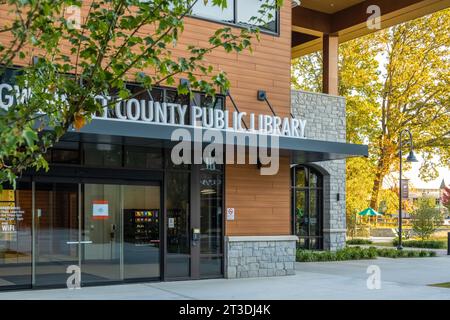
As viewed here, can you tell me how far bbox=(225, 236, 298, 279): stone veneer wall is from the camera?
15219mm

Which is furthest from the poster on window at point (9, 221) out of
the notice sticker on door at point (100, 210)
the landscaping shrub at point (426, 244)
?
the landscaping shrub at point (426, 244)

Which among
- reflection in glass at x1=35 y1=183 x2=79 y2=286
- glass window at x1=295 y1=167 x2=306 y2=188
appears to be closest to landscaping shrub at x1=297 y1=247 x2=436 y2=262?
glass window at x1=295 y1=167 x2=306 y2=188

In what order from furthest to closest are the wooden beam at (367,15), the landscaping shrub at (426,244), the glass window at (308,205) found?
the landscaping shrub at (426,244), the glass window at (308,205), the wooden beam at (367,15)

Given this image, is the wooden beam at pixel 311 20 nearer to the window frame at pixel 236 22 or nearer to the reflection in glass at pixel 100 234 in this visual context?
the window frame at pixel 236 22

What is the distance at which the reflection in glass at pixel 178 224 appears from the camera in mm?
14562

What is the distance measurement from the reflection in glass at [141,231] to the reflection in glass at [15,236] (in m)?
2.25

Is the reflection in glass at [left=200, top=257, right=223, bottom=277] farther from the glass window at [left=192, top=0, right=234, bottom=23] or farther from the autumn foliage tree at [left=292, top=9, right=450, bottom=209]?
the autumn foliage tree at [left=292, top=9, right=450, bottom=209]

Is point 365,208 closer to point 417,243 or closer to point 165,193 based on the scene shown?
point 417,243

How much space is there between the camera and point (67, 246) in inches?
519

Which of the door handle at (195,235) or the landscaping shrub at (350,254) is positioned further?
the landscaping shrub at (350,254)

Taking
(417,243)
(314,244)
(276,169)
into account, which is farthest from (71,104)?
(417,243)

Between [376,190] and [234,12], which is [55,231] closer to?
[234,12]

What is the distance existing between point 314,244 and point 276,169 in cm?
892

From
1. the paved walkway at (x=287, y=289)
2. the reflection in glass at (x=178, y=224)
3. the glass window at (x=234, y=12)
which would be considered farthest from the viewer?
the glass window at (x=234, y=12)
